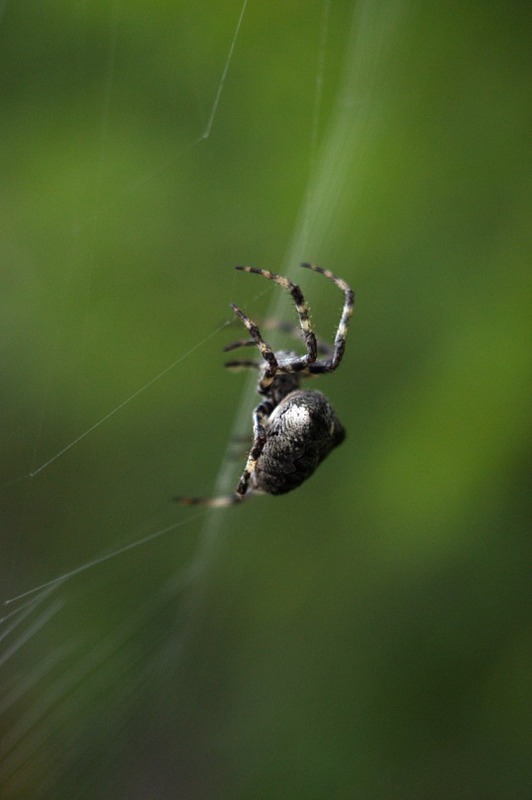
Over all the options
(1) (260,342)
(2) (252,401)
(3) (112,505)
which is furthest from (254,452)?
(3) (112,505)

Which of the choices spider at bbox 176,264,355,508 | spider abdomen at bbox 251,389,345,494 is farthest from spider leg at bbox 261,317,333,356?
spider abdomen at bbox 251,389,345,494

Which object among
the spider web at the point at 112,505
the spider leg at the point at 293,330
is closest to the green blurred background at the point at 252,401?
the spider web at the point at 112,505

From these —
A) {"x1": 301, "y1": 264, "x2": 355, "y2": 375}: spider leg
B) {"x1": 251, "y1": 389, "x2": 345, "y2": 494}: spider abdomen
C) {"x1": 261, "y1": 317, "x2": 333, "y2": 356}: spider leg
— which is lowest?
{"x1": 251, "y1": 389, "x2": 345, "y2": 494}: spider abdomen

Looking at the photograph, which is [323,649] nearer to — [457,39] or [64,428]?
[64,428]

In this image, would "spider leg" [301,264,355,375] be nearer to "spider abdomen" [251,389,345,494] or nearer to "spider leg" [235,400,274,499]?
"spider abdomen" [251,389,345,494]

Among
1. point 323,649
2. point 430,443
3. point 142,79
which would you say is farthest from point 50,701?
point 142,79

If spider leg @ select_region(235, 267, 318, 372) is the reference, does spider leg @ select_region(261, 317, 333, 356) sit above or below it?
above

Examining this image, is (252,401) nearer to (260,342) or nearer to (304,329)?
(304,329)
